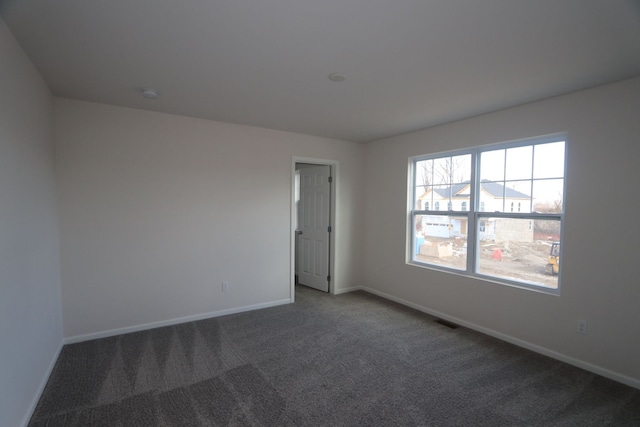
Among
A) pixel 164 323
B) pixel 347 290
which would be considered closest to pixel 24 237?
pixel 164 323

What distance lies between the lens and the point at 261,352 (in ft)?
9.80

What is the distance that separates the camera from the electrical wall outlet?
8.91 feet

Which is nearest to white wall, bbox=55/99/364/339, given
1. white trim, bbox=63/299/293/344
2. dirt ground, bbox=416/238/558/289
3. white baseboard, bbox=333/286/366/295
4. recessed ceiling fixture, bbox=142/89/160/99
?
white trim, bbox=63/299/293/344

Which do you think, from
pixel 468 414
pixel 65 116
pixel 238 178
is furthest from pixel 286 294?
pixel 65 116

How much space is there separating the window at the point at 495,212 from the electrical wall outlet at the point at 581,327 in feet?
1.13

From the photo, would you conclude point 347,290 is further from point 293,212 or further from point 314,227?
point 293,212

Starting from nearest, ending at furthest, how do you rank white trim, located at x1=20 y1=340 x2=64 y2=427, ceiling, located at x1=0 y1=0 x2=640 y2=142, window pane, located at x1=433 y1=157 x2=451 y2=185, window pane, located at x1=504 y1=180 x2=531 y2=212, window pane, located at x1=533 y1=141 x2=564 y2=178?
ceiling, located at x1=0 y1=0 x2=640 y2=142, white trim, located at x1=20 y1=340 x2=64 y2=427, window pane, located at x1=533 y1=141 x2=564 y2=178, window pane, located at x1=504 y1=180 x2=531 y2=212, window pane, located at x1=433 y1=157 x2=451 y2=185

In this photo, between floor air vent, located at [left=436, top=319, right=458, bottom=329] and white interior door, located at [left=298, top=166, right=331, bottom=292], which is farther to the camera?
white interior door, located at [left=298, top=166, right=331, bottom=292]

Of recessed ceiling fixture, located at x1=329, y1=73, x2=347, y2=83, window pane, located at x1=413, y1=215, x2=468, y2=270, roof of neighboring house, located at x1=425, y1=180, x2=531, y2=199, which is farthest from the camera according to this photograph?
window pane, located at x1=413, y1=215, x2=468, y2=270

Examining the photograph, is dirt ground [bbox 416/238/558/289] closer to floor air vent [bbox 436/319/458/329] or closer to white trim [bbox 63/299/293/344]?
floor air vent [bbox 436/319/458/329]

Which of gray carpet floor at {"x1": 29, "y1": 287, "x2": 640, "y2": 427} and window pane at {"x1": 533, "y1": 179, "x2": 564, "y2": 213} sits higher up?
window pane at {"x1": 533, "y1": 179, "x2": 564, "y2": 213}

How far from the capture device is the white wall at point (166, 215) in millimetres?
3123

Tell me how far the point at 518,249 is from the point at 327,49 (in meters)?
2.83

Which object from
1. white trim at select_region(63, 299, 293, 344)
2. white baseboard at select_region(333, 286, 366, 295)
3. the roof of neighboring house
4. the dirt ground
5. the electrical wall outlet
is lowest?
white baseboard at select_region(333, 286, 366, 295)
